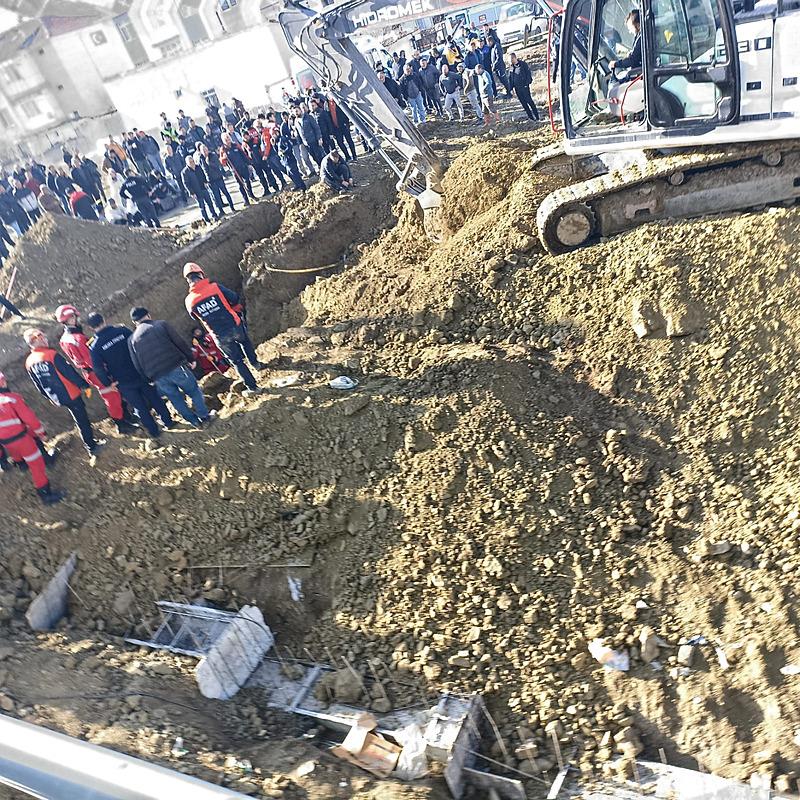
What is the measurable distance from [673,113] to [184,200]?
1398 centimetres

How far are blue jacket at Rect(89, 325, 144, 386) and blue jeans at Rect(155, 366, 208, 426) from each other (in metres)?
0.35

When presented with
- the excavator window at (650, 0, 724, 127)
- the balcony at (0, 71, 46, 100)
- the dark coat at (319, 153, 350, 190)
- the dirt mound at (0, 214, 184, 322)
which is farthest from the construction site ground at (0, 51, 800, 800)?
the balcony at (0, 71, 46, 100)

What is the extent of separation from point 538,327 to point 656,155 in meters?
2.32

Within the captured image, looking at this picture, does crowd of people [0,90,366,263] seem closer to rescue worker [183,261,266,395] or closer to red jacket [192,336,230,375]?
red jacket [192,336,230,375]

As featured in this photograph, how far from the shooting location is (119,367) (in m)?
7.64

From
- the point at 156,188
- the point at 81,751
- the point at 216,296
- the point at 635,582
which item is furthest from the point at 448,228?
the point at 156,188

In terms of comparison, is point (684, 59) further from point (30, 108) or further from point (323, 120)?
point (30, 108)

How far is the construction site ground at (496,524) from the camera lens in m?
4.89

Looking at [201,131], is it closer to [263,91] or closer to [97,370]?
[263,91]

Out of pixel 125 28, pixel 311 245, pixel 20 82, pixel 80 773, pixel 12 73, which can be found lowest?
pixel 311 245

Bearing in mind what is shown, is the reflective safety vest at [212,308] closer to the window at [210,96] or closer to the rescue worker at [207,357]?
the rescue worker at [207,357]

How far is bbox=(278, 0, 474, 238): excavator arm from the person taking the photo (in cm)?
1022

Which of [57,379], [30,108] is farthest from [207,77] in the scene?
[57,379]

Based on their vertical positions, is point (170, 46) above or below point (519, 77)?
above
